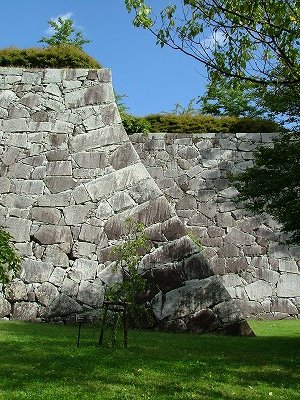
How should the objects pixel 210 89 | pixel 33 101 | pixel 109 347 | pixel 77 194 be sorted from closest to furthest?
1. pixel 210 89
2. pixel 109 347
3. pixel 77 194
4. pixel 33 101

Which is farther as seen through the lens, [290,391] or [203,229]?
[203,229]

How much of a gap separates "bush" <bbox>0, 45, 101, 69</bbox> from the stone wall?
224cm

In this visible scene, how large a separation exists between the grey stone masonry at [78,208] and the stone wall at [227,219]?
7.79 ft

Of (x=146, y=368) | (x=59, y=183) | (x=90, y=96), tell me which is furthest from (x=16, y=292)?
(x=146, y=368)

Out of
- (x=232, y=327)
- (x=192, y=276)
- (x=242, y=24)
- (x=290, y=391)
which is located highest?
(x=242, y=24)

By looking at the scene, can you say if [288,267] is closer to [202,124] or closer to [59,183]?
[202,124]

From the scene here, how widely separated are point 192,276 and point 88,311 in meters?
1.66

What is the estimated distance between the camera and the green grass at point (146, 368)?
165 inches

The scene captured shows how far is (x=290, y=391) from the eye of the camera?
4.39m

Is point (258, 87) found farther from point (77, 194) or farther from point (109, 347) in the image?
point (77, 194)

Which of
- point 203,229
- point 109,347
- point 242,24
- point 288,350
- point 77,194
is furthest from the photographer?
Result: point 203,229

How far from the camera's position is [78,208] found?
8.80 meters

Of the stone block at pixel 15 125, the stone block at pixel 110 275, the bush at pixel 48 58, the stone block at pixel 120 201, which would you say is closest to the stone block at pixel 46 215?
the stone block at pixel 120 201

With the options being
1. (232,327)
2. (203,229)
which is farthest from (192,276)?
(203,229)
